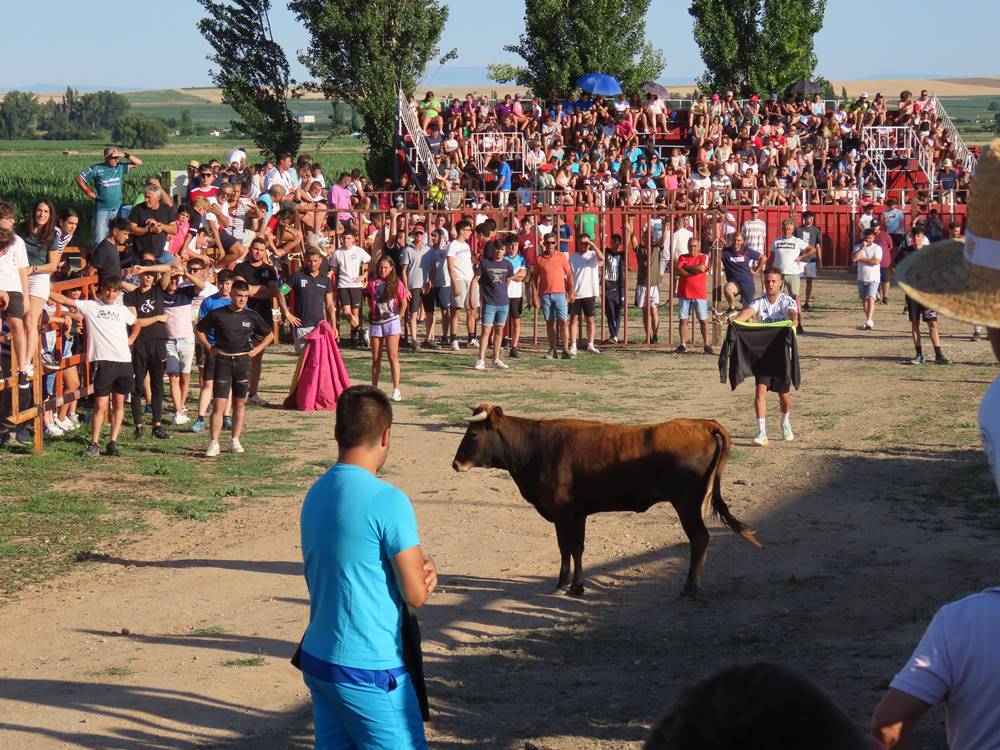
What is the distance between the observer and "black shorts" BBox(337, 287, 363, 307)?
20359 millimetres

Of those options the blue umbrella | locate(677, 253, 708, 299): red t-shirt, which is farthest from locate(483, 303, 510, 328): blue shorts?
the blue umbrella

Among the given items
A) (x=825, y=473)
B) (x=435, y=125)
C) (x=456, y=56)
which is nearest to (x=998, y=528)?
(x=825, y=473)

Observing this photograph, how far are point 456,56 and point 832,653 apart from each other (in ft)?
120

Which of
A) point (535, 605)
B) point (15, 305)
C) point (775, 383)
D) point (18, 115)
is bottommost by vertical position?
point (535, 605)

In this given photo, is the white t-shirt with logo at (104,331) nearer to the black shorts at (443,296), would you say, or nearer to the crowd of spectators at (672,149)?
the black shorts at (443,296)

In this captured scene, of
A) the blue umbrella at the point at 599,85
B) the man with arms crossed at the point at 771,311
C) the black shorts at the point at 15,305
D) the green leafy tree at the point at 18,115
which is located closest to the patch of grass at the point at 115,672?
the black shorts at the point at 15,305

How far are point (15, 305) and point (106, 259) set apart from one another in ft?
8.29

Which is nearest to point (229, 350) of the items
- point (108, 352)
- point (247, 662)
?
point (108, 352)

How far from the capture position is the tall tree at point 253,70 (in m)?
41.5

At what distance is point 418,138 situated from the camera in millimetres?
34219

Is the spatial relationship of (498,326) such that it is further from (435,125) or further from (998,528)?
(435,125)

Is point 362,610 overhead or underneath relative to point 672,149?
underneath

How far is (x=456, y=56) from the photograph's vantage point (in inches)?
1674

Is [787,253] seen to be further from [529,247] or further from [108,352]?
[108,352]
